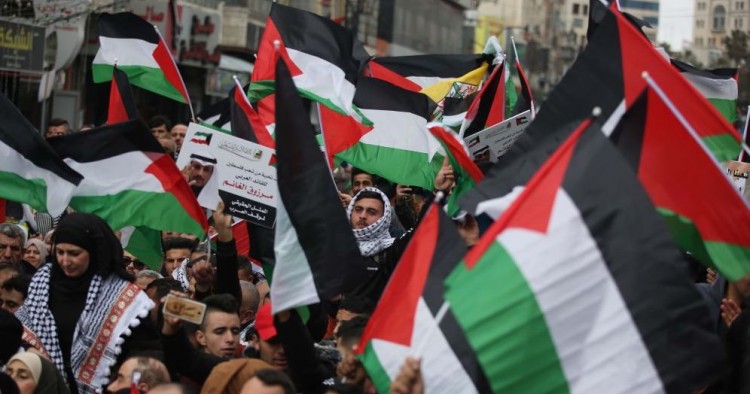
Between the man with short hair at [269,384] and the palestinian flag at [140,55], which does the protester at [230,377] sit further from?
the palestinian flag at [140,55]

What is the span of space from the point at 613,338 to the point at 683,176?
71 cm

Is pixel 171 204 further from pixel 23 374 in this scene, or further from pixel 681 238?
pixel 681 238

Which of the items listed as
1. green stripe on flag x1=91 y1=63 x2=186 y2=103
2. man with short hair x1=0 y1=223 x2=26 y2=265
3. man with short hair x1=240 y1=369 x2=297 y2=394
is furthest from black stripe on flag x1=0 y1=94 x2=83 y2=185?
green stripe on flag x1=91 y1=63 x2=186 y2=103

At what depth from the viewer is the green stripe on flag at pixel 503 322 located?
16.1 feet

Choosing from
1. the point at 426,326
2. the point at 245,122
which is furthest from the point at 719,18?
the point at 426,326

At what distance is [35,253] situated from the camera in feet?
32.9

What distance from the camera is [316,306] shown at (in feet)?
→ 21.4

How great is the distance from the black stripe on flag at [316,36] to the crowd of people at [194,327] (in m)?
2.31

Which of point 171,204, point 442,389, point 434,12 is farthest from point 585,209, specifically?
point 434,12

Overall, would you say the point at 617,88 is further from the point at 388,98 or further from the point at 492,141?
the point at 388,98

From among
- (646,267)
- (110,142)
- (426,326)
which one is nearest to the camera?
(646,267)

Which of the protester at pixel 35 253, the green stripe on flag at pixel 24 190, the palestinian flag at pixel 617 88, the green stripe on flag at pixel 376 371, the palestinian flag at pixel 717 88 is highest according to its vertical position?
the palestinian flag at pixel 617 88

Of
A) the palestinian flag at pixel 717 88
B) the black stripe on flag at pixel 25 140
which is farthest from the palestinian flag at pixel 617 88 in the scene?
the palestinian flag at pixel 717 88

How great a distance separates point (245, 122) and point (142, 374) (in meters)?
4.04
